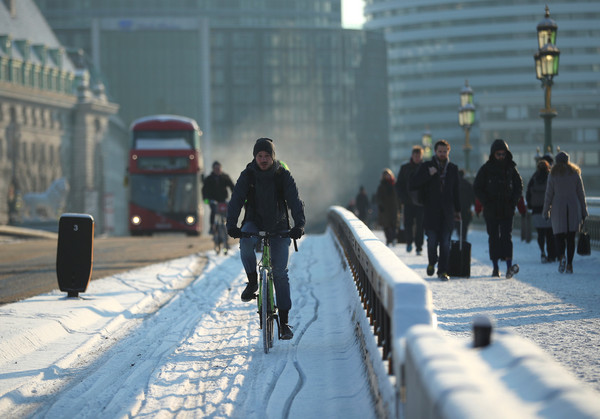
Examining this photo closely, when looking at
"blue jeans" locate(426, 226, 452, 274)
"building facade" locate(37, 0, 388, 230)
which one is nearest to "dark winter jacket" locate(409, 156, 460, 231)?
"blue jeans" locate(426, 226, 452, 274)

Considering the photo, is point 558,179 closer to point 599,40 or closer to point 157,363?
point 157,363

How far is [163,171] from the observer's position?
1300 inches

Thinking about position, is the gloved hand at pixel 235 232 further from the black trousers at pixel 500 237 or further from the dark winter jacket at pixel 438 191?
the black trousers at pixel 500 237

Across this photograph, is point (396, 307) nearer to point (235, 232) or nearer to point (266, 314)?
point (266, 314)

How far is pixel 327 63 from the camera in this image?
117 meters

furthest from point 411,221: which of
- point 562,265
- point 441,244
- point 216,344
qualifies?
point 216,344

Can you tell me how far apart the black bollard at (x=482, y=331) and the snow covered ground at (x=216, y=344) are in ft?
7.17

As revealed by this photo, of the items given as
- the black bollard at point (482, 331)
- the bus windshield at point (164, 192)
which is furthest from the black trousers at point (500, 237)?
the bus windshield at point (164, 192)

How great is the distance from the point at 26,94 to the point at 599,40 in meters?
85.7

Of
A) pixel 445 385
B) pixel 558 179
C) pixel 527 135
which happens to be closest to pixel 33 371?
pixel 445 385

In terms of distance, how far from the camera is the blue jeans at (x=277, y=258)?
311 inches

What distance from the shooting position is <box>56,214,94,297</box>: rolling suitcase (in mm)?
11070

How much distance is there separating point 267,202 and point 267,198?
0.10ft

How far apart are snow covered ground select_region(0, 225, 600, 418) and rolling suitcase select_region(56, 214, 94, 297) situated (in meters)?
0.23
